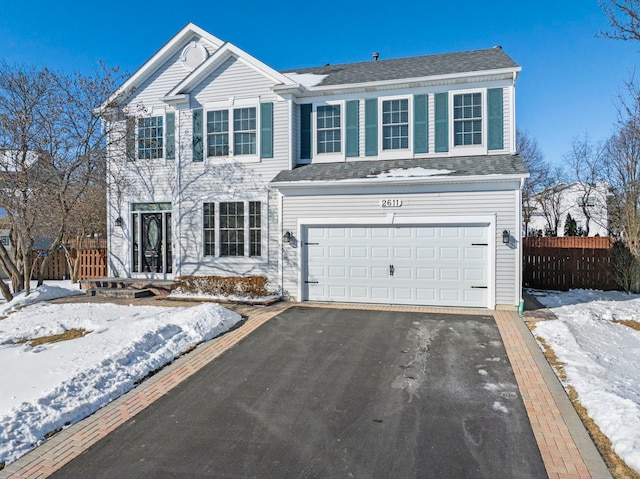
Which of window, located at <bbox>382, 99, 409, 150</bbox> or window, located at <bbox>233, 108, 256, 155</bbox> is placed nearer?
window, located at <bbox>382, 99, 409, 150</bbox>

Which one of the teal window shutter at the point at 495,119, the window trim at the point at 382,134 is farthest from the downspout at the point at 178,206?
the teal window shutter at the point at 495,119

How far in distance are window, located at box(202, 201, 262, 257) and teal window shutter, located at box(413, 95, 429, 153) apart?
5.05 meters

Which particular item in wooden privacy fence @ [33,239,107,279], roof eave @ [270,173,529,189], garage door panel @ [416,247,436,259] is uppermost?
roof eave @ [270,173,529,189]

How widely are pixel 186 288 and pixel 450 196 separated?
7.88 metres

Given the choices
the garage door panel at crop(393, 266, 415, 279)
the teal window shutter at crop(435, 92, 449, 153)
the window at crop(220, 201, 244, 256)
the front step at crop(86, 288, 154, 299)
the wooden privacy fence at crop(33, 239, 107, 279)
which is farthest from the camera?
the wooden privacy fence at crop(33, 239, 107, 279)

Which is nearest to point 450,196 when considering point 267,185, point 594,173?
point 267,185

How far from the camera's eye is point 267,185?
12500 millimetres

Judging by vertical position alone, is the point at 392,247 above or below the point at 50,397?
above

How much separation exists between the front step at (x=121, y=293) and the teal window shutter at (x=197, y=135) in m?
4.46

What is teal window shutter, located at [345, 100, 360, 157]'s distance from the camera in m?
12.4

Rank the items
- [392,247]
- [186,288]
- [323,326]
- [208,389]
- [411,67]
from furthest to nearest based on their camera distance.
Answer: [411,67], [186,288], [392,247], [323,326], [208,389]

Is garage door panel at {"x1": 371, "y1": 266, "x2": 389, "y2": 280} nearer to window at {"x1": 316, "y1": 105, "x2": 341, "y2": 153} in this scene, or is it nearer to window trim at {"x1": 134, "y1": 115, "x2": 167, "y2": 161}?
window at {"x1": 316, "y1": 105, "x2": 341, "y2": 153}

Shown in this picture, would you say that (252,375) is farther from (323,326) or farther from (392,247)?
(392,247)

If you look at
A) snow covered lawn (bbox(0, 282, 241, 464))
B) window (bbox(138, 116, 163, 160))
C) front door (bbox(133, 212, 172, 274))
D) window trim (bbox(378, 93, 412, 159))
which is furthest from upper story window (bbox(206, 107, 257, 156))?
snow covered lawn (bbox(0, 282, 241, 464))
